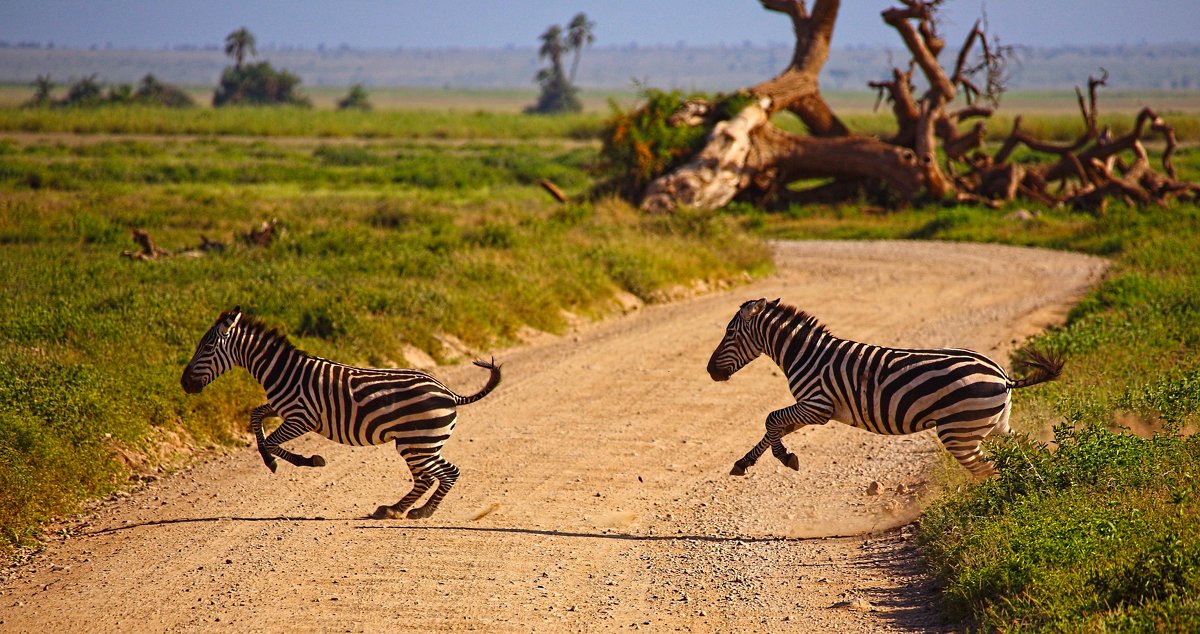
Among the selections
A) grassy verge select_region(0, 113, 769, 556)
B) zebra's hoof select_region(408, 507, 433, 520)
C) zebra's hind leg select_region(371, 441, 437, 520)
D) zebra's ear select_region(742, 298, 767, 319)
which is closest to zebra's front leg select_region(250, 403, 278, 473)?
zebra's hind leg select_region(371, 441, 437, 520)

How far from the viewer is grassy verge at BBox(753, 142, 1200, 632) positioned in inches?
238

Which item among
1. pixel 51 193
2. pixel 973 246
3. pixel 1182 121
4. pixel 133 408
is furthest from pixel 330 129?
pixel 133 408

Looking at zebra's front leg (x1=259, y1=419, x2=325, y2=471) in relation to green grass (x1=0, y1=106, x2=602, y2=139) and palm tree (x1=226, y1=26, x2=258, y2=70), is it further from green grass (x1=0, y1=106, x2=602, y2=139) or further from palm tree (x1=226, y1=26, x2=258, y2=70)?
palm tree (x1=226, y1=26, x2=258, y2=70)

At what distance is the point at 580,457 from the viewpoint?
1030cm

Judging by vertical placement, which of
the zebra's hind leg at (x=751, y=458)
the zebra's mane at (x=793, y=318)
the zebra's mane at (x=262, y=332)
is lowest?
the zebra's hind leg at (x=751, y=458)

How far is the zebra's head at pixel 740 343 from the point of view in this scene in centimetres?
906

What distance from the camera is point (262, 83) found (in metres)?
134

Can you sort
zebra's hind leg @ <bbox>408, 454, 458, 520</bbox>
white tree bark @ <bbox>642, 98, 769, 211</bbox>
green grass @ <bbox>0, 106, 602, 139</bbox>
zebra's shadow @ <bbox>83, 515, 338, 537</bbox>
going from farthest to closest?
green grass @ <bbox>0, 106, 602, 139</bbox> → white tree bark @ <bbox>642, 98, 769, 211</bbox> → zebra's shadow @ <bbox>83, 515, 338, 537</bbox> → zebra's hind leg @ <bbox>408, 454, 458, 520</bbox>

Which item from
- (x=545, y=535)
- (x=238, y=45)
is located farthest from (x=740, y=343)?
(x=238, y=45)

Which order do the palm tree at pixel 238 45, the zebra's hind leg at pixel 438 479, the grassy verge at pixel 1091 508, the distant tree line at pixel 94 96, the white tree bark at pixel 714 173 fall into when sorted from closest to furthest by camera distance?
the grassy verge at pixel 1091 508, the zebra's hind leg at pixel 438 479, the white tree bark at pixel 714 173, the distant tree line at pixel 94 96, the palm tree at pixel 238 45

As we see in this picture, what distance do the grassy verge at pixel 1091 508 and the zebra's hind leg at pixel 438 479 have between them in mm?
3247

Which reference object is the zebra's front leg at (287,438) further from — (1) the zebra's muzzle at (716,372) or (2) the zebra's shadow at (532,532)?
(1) the zebra's muzzle at (716,372)

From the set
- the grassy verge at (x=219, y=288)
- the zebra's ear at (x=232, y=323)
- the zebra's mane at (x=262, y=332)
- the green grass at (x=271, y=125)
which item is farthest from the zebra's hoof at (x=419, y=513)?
the green grass at (x=271, y=125)

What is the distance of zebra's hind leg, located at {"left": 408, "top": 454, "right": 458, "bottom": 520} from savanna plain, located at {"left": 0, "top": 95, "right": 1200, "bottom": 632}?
20cm
